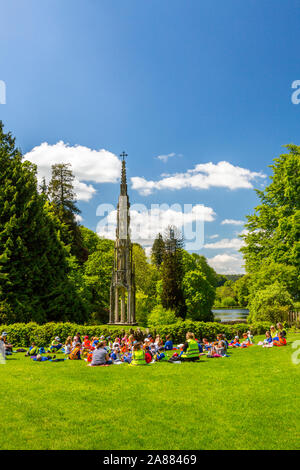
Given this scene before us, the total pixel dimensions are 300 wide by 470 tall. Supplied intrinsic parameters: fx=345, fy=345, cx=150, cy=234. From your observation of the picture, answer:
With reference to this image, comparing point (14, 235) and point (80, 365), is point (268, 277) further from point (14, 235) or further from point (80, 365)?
point (14, 235)

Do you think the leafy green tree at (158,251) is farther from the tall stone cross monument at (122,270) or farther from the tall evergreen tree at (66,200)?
the tall stone cross monument at (122,270)

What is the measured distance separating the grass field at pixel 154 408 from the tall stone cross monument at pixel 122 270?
1681 centimetres

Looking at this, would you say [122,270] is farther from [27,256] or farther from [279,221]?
[279,221]

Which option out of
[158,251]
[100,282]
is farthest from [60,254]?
[158,251]

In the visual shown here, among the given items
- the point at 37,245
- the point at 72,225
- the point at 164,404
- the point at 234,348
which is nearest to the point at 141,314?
the point at 72,225

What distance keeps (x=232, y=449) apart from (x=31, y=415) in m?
4.49

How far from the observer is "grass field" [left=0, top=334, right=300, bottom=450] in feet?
20.7

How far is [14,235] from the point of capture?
2959 cm

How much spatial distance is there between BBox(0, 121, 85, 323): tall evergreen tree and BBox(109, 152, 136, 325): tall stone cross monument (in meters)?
3.97

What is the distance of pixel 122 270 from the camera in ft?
102

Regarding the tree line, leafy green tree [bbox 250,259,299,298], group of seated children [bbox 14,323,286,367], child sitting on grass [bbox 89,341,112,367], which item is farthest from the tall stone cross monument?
child sitting on grass [bbox 89,341,112,367]

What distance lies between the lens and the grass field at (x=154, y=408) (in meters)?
6.32

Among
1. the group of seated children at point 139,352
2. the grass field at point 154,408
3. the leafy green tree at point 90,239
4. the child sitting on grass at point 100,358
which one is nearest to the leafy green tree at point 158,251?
the leafy green tree at point 90,239

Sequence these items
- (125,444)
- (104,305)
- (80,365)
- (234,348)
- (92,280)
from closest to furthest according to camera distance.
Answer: (125,444)
(80,365)
(234,348)
(92,280)
(104,305)
